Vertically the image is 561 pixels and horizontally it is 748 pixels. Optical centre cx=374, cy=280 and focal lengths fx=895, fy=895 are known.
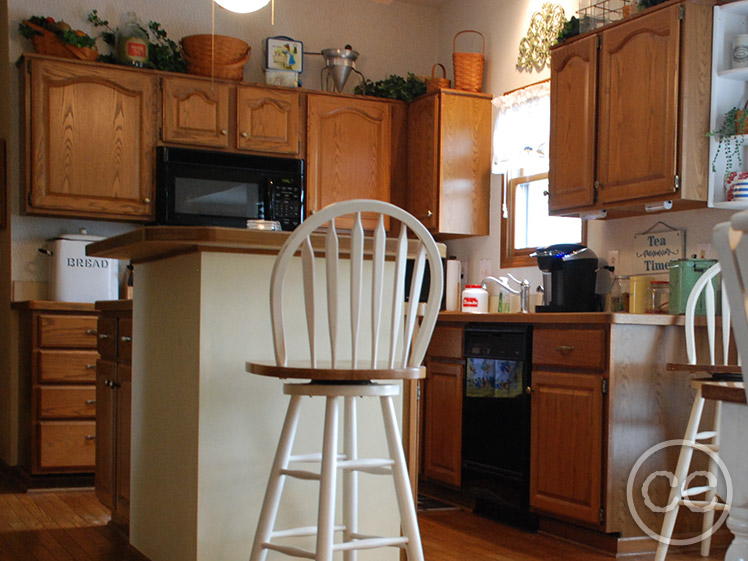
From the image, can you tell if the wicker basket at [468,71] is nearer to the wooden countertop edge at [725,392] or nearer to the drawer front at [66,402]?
the drawer front at [66,402]

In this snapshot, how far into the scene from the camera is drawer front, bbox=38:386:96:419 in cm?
417

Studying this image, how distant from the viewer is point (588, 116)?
3.77 m

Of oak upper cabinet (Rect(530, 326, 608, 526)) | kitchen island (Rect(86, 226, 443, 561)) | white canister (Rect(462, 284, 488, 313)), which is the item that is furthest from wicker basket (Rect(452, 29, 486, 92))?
kitchen island (Rect(86, 226, 443, 561))

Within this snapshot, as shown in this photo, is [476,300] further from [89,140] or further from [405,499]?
[405,499]

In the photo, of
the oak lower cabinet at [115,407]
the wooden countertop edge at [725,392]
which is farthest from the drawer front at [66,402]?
the wooden countertop edge at [725,392]

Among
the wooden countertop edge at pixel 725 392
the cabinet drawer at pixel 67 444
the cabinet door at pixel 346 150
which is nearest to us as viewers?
the wooden countertop edge at pixel 725 392

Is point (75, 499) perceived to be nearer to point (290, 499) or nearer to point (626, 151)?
point (290, 499)

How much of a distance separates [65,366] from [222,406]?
2241 mm

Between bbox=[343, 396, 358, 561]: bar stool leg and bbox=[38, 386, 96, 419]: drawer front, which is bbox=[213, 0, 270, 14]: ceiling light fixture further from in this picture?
bbox=[38, 386, 96, 419]: drawer front

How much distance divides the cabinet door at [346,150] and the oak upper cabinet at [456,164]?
0.31 meters

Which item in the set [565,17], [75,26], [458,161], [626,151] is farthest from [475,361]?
[75,26]

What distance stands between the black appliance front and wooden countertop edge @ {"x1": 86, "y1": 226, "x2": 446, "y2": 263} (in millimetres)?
1325

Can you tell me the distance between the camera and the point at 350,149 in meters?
5.17

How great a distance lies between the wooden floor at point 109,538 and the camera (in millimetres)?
2988
